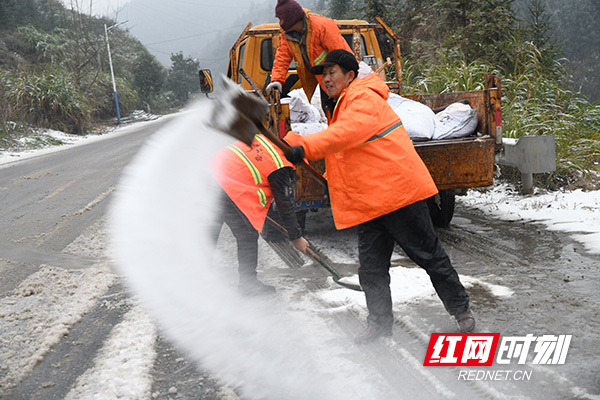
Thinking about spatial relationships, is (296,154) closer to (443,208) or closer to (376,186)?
(376,186)

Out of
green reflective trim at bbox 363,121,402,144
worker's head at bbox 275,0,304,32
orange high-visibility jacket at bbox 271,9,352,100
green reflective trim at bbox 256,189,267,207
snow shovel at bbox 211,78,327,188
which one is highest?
worker's head at bbox 275,0,304,32

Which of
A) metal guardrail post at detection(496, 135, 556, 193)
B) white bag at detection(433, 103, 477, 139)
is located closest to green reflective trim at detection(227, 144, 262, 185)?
white bag at detection(433, 103, 477, 139)

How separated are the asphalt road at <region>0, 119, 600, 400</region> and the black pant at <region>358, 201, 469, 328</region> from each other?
0.20m

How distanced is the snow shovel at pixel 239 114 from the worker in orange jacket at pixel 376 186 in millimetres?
223

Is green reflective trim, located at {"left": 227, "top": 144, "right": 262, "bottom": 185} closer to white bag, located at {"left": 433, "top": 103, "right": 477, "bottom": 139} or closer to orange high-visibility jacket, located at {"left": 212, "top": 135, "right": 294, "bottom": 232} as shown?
orange high-visibility jacket, located at {"left": 212, "top": 135, "right": 294, "bottom": 232}

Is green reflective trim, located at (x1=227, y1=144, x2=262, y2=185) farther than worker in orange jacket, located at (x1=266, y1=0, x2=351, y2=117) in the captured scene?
No

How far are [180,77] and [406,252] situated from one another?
4793 cm

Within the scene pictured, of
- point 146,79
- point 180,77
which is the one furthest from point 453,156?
point 180,77

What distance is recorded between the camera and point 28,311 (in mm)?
3574

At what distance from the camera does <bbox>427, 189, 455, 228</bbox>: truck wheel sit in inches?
212

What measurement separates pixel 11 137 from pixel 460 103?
49.9 ft

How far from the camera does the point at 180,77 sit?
48250mm

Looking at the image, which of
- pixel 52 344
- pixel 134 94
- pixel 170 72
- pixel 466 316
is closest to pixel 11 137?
pixel 52 344

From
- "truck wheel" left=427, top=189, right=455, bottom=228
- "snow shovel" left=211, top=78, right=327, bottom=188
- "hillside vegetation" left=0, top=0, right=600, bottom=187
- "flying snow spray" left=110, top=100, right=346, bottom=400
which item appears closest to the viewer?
"flying snow spray" left=110, top=100, right=346, bottom=400
